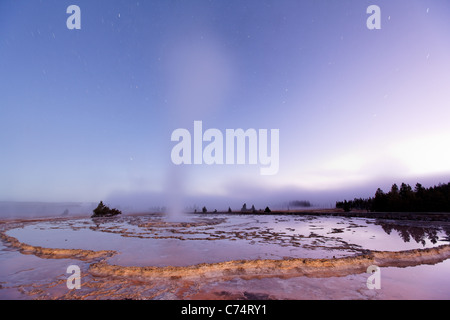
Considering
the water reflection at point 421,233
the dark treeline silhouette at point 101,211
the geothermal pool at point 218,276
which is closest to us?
the geothermal pool at point 218,276

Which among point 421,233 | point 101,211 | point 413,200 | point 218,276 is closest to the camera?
point 218,276

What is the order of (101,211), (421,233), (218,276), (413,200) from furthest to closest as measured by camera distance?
(413,200), (101,211), (421,233), (218,276)

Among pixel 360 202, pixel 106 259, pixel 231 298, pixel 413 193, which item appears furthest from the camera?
pixel 360 202

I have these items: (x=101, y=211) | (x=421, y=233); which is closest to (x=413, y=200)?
(x=421, y=233)

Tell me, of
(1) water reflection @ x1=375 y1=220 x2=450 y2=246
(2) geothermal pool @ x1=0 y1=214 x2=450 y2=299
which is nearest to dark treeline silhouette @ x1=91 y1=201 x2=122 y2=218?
(2) geothermal pool @ x1=0 y1=214 x2=450 y2=299

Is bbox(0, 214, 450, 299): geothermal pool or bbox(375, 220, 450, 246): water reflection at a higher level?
bbox(0, 214, 450, 299): geothermal pool

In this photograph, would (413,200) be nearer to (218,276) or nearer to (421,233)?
(421,233)

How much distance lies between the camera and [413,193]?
63.7m

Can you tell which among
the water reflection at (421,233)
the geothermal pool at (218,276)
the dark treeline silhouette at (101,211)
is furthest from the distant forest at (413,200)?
the dark treeline silhouette at (101,211)

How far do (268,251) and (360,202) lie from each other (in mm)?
134954

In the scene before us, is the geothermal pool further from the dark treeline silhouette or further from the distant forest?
the distant forest

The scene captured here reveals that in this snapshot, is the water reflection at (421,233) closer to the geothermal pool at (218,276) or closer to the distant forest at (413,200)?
the geothermal pool at (218,276)
